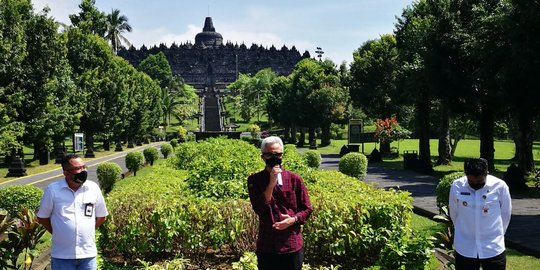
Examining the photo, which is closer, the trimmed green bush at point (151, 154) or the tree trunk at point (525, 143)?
the tree trunk at point (525, 143)

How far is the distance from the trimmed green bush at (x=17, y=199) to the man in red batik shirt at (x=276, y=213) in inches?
267

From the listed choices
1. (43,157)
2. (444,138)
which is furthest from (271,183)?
(43,157)

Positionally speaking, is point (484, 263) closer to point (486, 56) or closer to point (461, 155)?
point (486, 56)

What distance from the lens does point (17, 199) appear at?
975 centimetres

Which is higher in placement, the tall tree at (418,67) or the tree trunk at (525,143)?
the tall tree at (418,67)

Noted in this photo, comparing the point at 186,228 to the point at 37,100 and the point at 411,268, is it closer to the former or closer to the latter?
the point at 411,268

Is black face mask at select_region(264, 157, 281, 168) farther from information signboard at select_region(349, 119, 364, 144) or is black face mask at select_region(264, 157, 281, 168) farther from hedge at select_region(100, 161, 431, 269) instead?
information signboard at select_region(349, 119, 364, 144)

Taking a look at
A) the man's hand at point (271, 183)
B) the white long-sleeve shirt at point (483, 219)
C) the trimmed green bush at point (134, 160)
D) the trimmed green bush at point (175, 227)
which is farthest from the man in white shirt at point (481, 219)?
the trimmed green bush at point (134, 160)

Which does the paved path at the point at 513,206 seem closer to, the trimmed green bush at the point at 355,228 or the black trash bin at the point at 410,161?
the black trash bin at the point at 410,161

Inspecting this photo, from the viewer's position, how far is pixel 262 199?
168 inches

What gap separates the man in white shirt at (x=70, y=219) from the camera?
4.62 m

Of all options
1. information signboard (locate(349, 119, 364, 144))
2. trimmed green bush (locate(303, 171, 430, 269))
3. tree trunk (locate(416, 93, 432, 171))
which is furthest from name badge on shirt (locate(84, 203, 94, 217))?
information signboard (locate(349, 119, 364, 144))

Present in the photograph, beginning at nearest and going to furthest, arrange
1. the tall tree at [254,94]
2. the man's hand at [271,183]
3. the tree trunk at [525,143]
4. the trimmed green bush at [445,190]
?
the man's hand at [271,183], the trimmed green bush at [445,190], the tree trunk at [525,143], the tall tree at [254,94]

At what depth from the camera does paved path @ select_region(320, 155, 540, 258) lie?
9242 mm
